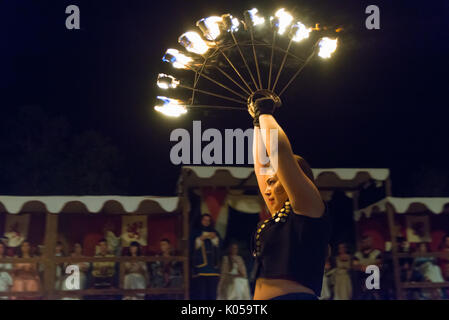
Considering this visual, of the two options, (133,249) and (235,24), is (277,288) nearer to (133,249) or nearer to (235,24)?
(235,24)

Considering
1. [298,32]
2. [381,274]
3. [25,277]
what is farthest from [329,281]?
[298,32]

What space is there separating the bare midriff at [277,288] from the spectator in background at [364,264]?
16.9 ft

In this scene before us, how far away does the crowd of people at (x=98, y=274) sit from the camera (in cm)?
647

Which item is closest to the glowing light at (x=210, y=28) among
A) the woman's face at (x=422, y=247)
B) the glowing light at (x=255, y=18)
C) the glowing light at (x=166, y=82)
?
the glowing light at (x=255, y=18)

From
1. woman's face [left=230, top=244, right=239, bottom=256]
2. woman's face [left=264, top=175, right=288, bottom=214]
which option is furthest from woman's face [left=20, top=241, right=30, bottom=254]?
woman's face [left=264, top=175, right=288, bottom=214]

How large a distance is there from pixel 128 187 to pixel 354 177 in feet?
18.6

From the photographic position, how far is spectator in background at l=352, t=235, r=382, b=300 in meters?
7.05

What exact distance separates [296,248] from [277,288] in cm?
21

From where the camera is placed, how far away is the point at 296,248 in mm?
2268

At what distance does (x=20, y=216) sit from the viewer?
299 inches

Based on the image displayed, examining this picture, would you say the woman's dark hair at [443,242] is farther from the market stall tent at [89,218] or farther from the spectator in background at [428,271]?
the market stall tent at [89,218]
